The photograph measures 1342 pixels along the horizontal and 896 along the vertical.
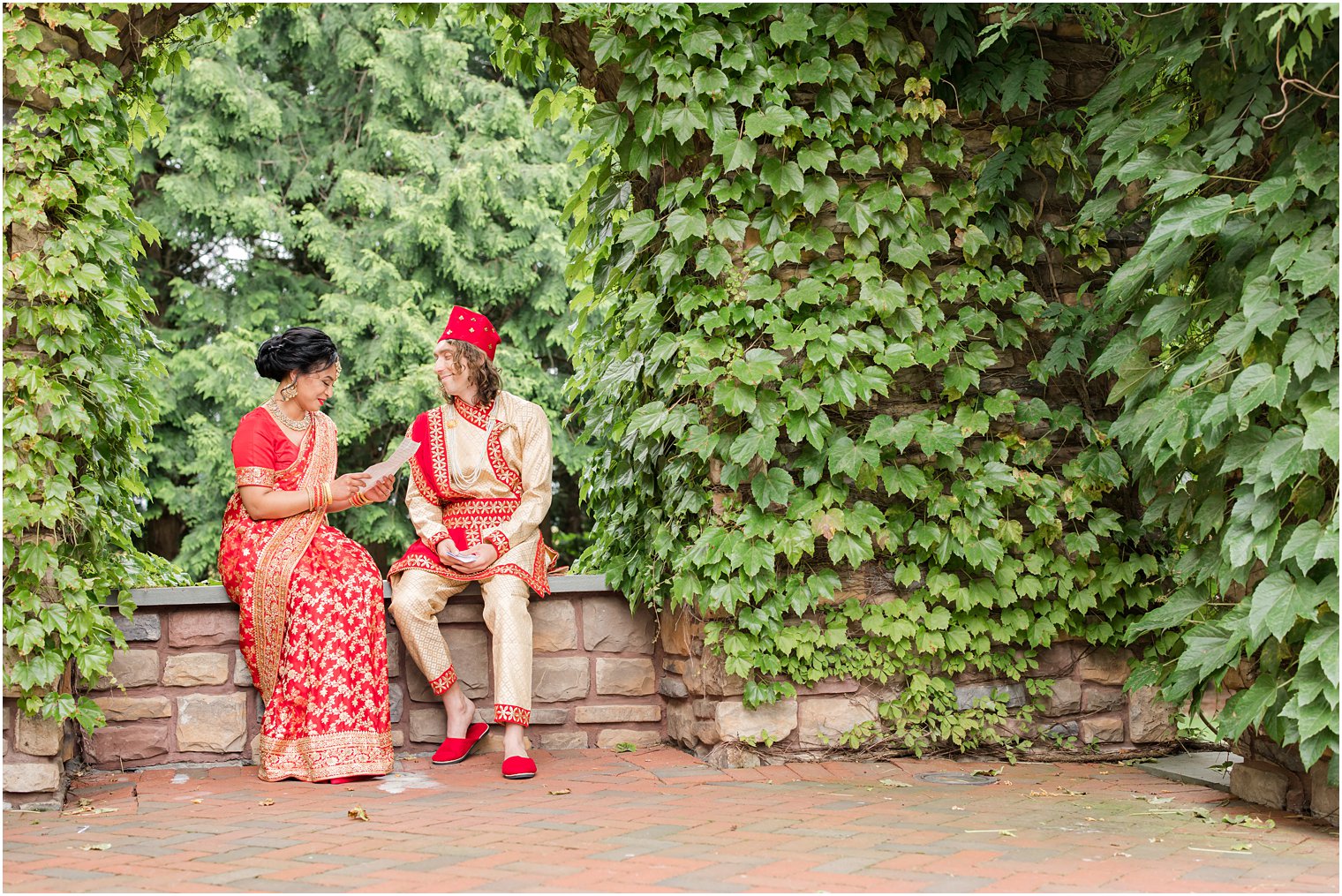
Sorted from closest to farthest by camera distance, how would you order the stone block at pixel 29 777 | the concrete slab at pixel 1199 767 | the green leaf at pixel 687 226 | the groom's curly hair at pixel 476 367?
the stone block at pixel 29 777, the concrete slab at pixel 1199 767, the green leaf at pixel 687 226, the groom's curly hair at pixel 476 367

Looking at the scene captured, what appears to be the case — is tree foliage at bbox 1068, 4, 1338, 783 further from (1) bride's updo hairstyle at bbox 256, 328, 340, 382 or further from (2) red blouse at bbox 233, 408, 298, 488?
(2) red blouse at bbox 233, 408, 298, 488

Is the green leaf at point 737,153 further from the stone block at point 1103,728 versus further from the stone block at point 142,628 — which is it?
the stone block at point 142,628

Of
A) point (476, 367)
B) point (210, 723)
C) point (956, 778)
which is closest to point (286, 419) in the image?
point (476, 367)

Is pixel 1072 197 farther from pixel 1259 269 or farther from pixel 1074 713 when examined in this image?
pixel 1074 713

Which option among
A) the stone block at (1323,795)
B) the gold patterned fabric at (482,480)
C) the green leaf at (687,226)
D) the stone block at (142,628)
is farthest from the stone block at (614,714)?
the stone block at (1323,795)

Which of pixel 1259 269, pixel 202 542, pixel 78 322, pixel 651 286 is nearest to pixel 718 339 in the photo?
pixel 651 286

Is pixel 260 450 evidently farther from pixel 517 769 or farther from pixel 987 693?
pixel 987 693

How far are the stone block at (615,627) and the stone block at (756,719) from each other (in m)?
0.57

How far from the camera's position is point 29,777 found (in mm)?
3512

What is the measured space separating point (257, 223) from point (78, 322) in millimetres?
6939

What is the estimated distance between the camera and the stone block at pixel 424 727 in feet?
14.6

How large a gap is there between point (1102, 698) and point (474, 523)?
2.29 meters

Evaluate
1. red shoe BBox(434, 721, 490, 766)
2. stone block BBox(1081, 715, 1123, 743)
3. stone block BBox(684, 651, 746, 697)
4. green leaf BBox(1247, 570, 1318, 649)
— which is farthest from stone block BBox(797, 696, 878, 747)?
green leaf BBox(1247, 570, 1318, 649)

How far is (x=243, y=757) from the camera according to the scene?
427cm
